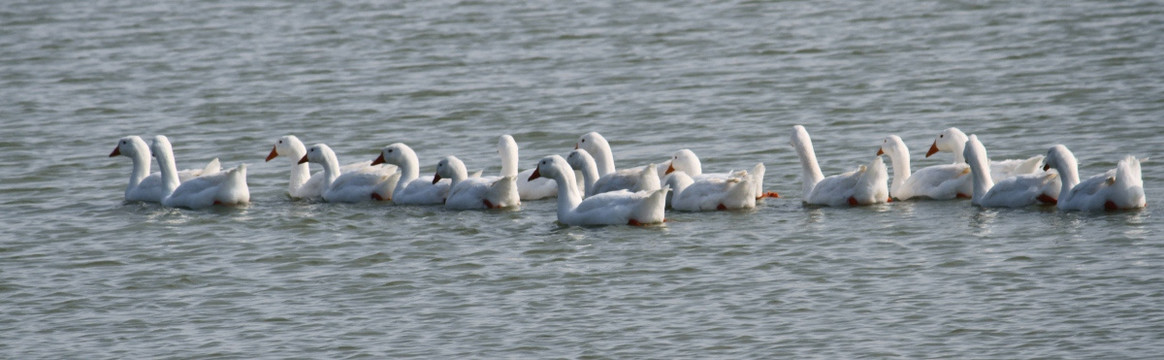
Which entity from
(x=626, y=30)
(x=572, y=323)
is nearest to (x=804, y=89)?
(x=626, y=30)

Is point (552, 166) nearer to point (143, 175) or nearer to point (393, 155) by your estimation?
point (393, 155)

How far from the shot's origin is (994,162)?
16094mm

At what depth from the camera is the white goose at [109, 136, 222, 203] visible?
1714 cm

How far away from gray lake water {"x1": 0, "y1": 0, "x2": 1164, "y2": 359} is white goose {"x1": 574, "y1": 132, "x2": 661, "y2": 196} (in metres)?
0.59

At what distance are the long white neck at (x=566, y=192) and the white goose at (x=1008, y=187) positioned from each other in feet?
10.9

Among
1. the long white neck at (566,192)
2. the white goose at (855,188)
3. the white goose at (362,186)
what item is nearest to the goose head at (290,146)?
the white goose at (362,186)

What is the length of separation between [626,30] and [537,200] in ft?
36.4

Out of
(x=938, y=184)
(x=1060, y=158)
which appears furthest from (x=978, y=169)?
(x=1060, y=158)

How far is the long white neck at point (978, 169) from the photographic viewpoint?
14969 mm

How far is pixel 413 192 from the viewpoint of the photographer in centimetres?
1638

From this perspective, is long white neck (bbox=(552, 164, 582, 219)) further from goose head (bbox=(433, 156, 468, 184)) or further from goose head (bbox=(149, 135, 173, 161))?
goose head (bbox=(149, 135, 173, 161))

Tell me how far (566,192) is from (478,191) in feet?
3.28

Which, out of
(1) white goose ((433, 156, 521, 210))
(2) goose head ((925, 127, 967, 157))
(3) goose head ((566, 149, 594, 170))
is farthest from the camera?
(2) goose head ((925, 127, 967, 157))

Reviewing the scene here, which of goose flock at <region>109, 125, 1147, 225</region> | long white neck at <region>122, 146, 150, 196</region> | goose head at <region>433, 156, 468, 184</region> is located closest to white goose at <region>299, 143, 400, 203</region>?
→ goose flock at <region>109, 125, 1147, 225</region>
